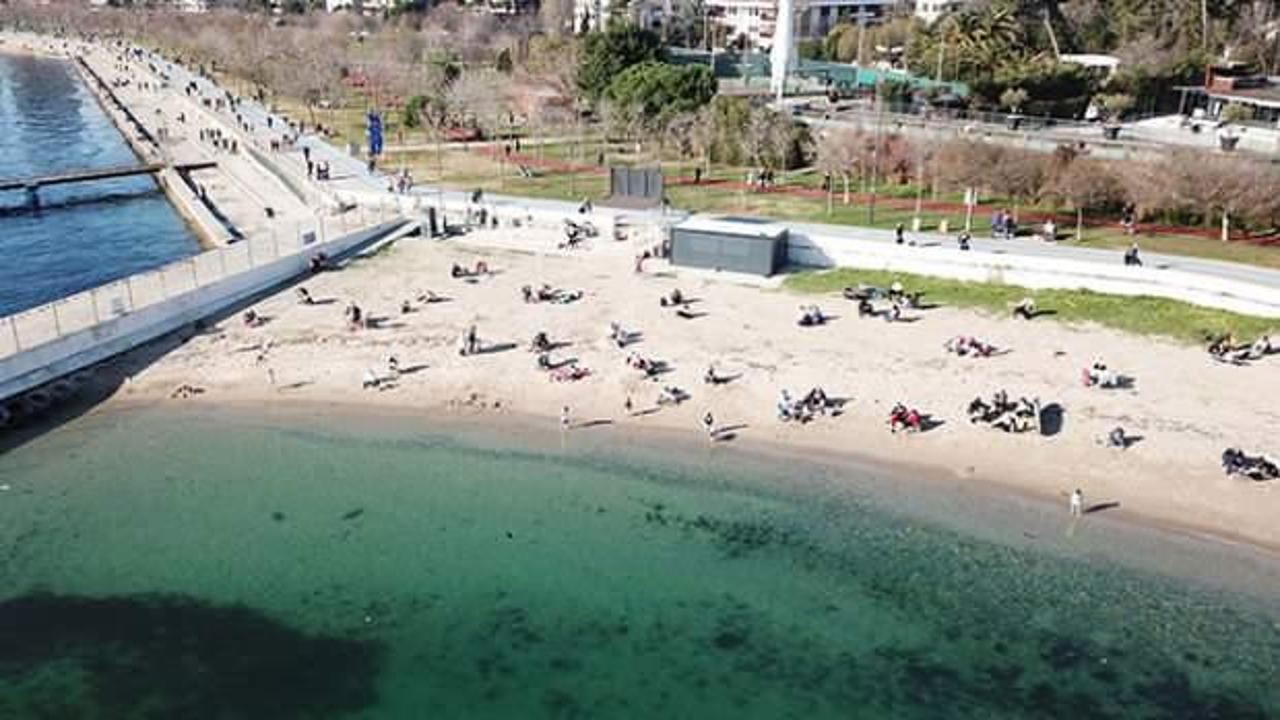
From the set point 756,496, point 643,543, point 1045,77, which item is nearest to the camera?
point 643,543

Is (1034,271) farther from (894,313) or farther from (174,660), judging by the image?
(174,660)

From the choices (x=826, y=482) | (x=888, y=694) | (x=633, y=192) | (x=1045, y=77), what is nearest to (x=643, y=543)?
(x=826, y=482)

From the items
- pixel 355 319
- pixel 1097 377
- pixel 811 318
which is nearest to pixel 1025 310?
pixel 1097 377

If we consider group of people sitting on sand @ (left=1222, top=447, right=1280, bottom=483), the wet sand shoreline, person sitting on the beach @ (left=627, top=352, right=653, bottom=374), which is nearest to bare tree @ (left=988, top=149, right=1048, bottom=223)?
group of people sitting on sand @ (left=1222, top=447, right=1280, bottom=483)

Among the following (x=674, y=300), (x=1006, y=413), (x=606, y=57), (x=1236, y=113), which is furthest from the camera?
(x=606, y=57)

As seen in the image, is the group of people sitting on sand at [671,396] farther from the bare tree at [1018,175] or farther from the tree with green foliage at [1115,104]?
the tree with green foliage at [1115,104]

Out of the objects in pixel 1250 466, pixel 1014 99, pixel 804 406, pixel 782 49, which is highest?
pixel 782 49

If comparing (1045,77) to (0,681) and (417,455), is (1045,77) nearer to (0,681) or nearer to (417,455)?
(417,455)
